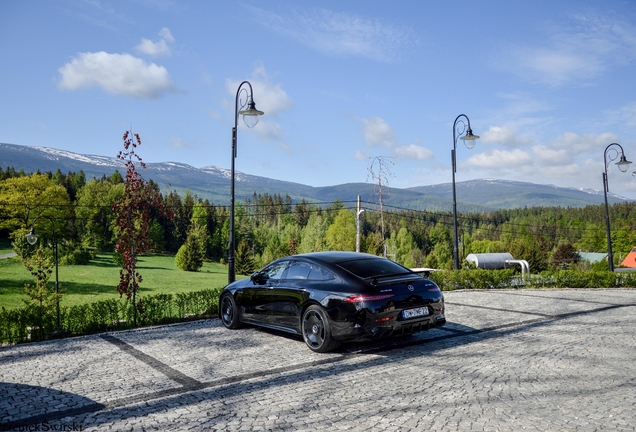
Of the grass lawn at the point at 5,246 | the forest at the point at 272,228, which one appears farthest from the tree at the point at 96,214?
the grass lawn at the point at 5,246

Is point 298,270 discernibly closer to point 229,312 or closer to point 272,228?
point 229,312

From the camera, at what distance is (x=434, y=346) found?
8156mm

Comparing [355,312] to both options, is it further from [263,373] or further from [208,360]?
[208,360]

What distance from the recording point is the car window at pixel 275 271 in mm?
8961

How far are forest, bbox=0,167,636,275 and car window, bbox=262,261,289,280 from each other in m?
28.7

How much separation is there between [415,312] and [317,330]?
5.01 feet

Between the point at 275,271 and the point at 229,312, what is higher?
the point at 275,271

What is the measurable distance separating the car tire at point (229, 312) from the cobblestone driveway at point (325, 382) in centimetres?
23

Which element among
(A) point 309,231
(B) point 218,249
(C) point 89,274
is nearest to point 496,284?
(C) point 89,274

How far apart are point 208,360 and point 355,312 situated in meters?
2.28

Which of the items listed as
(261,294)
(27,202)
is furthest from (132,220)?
(27,202)

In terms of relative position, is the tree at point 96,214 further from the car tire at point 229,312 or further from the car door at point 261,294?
the car door at point 261,294

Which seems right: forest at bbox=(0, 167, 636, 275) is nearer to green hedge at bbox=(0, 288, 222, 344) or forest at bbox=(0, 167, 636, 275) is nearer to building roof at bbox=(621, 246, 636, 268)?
building roof at bbox=(621, 246, 636, 268)

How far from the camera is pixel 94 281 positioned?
54.7 meters
